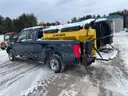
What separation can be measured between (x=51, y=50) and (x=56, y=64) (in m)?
0.66

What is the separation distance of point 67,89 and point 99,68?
2.57m

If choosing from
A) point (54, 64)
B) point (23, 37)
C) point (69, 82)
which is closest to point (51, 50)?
point (54, 64)

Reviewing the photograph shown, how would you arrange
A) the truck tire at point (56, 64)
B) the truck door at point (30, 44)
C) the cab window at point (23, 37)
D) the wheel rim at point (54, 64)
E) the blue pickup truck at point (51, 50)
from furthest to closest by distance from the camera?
the cab window at point (23, 37) → the truck door at point (30, 44) → the wheel rim at point (54, 64) → the truck tire at point (56, 64) → the blue pickup truck at point (51, 50)

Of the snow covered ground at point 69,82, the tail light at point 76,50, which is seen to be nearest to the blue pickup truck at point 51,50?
the tail light at point 76,50

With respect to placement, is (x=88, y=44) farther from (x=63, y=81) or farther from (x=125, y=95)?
(x=125, y=95)

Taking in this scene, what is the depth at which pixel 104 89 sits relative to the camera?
471 cm

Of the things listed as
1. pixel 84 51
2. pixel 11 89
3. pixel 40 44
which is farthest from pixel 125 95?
pixel 40 44

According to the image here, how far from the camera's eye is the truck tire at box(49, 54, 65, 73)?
648 cm

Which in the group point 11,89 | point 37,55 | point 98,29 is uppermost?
point 98,29

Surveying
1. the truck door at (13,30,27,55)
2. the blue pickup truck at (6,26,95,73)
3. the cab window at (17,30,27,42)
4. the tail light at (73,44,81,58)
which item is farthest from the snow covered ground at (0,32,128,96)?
the cab window at (17,30,27,42)

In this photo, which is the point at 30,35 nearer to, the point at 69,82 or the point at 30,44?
the point at 30,44

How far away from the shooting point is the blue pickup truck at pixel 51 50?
5852 millimetres

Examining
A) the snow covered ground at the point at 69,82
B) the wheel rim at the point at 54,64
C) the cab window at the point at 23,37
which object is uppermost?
the cab window at the point at 23,37

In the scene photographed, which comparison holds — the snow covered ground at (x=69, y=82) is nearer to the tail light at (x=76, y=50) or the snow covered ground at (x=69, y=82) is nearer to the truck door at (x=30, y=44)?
the tail light at (x=76, y=50)
